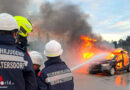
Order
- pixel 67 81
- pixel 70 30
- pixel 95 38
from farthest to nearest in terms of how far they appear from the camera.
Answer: pixel 70 30, pixel 95 38, pixel 67 81

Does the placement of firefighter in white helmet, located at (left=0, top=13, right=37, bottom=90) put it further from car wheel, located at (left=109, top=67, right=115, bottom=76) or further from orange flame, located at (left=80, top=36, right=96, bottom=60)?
orange flame, located at (left=80, top=36, right=96, bottom=60)

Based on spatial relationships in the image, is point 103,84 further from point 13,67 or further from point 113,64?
point 13,67

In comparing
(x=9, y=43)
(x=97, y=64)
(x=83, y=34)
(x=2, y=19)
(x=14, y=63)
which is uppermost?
(x=83, y=34)

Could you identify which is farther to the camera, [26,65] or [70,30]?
[70,30]

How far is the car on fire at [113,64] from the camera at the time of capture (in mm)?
12273

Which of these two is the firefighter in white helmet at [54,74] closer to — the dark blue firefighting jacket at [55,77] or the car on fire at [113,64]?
the dark blue firefighting jacket at [55,77]

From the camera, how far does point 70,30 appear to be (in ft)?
77.1

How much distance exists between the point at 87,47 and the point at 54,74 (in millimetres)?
19472

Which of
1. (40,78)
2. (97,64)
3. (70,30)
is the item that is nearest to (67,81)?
(40,78)

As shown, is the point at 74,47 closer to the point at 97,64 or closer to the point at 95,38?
the point at 95,38

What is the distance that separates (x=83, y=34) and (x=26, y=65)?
20764 mm

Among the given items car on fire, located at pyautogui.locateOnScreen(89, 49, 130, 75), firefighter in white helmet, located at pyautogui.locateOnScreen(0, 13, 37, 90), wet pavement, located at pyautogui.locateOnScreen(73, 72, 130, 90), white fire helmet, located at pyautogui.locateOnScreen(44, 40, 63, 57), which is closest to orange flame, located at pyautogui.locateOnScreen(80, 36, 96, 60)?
car on fire, located at pyautogui.locateOnScreen(89, 49, 130, 75)

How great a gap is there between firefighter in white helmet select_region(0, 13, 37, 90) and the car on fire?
36.0ft

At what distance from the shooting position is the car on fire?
483 inches
